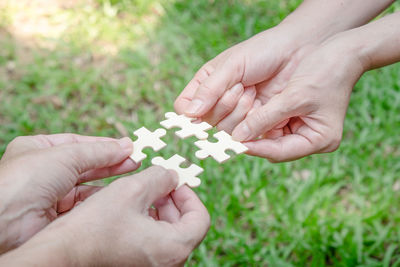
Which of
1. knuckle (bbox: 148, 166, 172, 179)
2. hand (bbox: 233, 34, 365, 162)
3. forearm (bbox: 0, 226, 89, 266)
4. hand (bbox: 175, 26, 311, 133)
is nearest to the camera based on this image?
forearm (bbox: 0, 226, 89, 266)

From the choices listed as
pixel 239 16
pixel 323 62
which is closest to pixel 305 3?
pixel 323 62

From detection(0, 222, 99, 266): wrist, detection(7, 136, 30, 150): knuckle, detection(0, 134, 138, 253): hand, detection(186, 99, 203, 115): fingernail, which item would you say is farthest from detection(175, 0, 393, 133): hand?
detection(0, 222, 99, 266): wrist

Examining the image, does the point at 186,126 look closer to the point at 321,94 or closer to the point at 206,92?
the point at 206,92

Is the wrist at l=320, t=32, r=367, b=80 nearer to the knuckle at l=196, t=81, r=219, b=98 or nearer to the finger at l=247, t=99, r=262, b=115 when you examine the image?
the finger at l=247, t=99, r=262, b=115

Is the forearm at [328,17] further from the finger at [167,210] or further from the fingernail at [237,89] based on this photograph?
the finger at [167,210]

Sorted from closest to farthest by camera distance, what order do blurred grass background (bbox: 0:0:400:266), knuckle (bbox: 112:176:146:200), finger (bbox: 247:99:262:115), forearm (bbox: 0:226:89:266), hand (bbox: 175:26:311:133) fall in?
forearm (bbox: 0:226:89:266) < knuckle (bbox: 112:176:146:200) < hand (bbox: 175:26:311:133) < finger (bbox: 247:99:262:115) < blurred grass background (bbox: 0:0:400:266)
